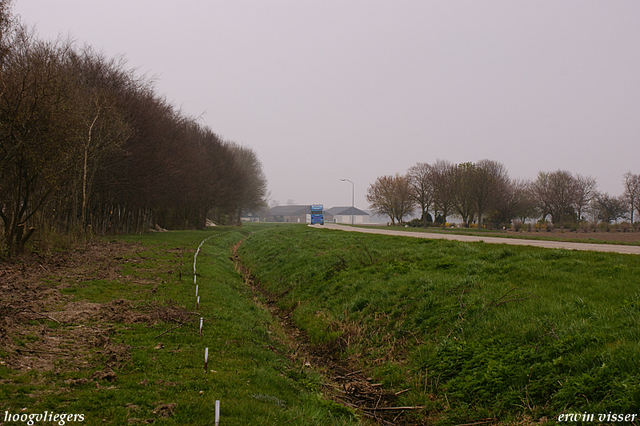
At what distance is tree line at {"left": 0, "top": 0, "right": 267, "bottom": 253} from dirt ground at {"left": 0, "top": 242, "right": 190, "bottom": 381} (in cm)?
450

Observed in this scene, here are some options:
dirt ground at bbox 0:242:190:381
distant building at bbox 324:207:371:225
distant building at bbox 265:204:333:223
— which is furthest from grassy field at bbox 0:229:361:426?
distant building at bbox 265:204:333:223

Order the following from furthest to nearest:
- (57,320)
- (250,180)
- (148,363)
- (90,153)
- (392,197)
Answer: (392,197)
(250,180)
(90,153)
(57,320)
(148,363)

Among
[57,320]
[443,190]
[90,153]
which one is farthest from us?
[443,190]

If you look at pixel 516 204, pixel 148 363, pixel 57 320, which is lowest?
pixel 148 363

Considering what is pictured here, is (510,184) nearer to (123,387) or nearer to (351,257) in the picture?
(351,257)

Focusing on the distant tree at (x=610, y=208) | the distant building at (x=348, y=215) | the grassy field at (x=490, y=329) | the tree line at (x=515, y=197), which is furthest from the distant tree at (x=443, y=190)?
the distant building at (x=348, y=215)

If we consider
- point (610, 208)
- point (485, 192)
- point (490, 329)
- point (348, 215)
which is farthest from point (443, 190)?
point (348, 215)

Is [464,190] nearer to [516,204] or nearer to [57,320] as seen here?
[516,204]

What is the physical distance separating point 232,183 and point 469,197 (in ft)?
116

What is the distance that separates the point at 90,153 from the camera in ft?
77.4

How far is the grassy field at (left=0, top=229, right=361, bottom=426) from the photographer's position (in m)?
4.77

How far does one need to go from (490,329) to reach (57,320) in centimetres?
864

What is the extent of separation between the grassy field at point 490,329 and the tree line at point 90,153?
11.6m

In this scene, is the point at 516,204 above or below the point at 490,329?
above
